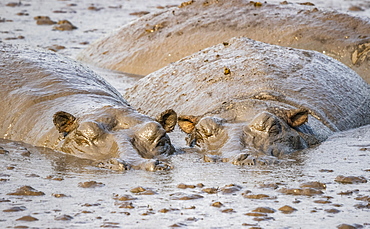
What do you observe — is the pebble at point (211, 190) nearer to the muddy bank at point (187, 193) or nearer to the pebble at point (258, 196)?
the muddy bank at point (187, 193)

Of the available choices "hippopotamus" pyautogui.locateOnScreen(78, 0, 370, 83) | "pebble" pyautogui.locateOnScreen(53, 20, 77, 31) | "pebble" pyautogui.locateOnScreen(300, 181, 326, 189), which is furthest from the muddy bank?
"pebble" pyautogui.locateOnScreen(53, 20, 77, 31)

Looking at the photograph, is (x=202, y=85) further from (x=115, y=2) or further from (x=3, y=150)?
(x=115, y=2)

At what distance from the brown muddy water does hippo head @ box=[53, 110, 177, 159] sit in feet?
0.54

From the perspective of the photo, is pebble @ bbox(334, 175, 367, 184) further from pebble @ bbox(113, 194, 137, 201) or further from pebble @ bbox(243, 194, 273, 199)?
pebble @ bbox(113, 194, 137, 201)

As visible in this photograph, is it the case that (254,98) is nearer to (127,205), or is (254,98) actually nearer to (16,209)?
(127,205)

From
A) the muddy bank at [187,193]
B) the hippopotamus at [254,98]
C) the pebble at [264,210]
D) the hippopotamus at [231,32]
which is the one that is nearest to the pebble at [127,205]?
the muddy bank at [187,193]

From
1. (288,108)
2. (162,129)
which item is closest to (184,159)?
(162,129)

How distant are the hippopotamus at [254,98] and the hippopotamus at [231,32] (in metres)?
1.92

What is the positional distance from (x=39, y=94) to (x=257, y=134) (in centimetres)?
261

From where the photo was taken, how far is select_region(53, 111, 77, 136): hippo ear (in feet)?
26.4

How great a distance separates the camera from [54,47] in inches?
685

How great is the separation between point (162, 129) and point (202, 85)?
8.39 feet

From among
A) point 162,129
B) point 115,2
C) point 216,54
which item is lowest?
point 162,129

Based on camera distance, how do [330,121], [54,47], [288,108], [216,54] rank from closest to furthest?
[288,108] → [330,121] → [216,54] → [54,47]
